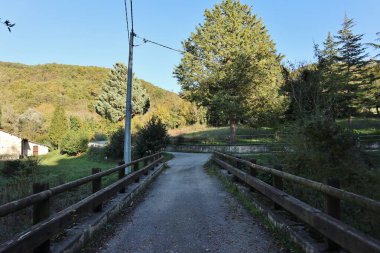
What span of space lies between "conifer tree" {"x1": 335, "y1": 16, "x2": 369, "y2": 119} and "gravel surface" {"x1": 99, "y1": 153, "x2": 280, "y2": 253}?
122 ft

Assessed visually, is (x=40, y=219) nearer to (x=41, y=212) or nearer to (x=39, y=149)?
(x=41, y=212)

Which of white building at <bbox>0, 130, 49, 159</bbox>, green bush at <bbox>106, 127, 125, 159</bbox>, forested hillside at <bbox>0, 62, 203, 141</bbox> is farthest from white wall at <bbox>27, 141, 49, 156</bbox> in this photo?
green bush at <bbox>106, 127, 125, 159</bbox>

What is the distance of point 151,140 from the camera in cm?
2783

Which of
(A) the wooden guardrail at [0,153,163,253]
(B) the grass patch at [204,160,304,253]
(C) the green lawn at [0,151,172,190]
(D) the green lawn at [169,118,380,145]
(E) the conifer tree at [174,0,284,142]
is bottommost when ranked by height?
(C) the green lawn at [0,151,172,190]

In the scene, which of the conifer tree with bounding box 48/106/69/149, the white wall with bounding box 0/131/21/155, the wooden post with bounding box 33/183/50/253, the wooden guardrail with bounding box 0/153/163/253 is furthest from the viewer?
the conifer tree with bounding box 48/106/69/149

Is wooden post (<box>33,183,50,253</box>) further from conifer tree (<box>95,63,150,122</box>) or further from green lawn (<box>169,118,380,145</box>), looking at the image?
conifer tree (<box>95,63,150,122</box>)

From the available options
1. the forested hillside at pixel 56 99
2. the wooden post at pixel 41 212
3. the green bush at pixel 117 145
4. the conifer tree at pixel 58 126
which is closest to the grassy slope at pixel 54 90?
the forested hillside at pixel 56 99

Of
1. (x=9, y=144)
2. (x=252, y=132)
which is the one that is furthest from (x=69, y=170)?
(x=9, y=144)

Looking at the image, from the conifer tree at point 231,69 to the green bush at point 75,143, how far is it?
1724 cm

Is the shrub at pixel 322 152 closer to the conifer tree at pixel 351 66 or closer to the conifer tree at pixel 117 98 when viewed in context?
the conifer tree at pixel 351 66

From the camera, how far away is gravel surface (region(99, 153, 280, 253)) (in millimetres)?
4945

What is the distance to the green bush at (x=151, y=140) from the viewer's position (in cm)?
2756

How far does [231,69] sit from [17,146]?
137ft

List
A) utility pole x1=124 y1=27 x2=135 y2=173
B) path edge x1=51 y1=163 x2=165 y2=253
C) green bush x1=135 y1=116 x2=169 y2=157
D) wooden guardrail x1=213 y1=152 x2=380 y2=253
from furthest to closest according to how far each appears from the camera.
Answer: green bush x1=135 y1=116 x2=169 y2=157
utility pole x1=124 y1=27 x2=135 y2=173
path edge x1=51 y1=163 x2=165 y2=253
wooden guardrail x1=213 y1=152 x2=380 y2=253
